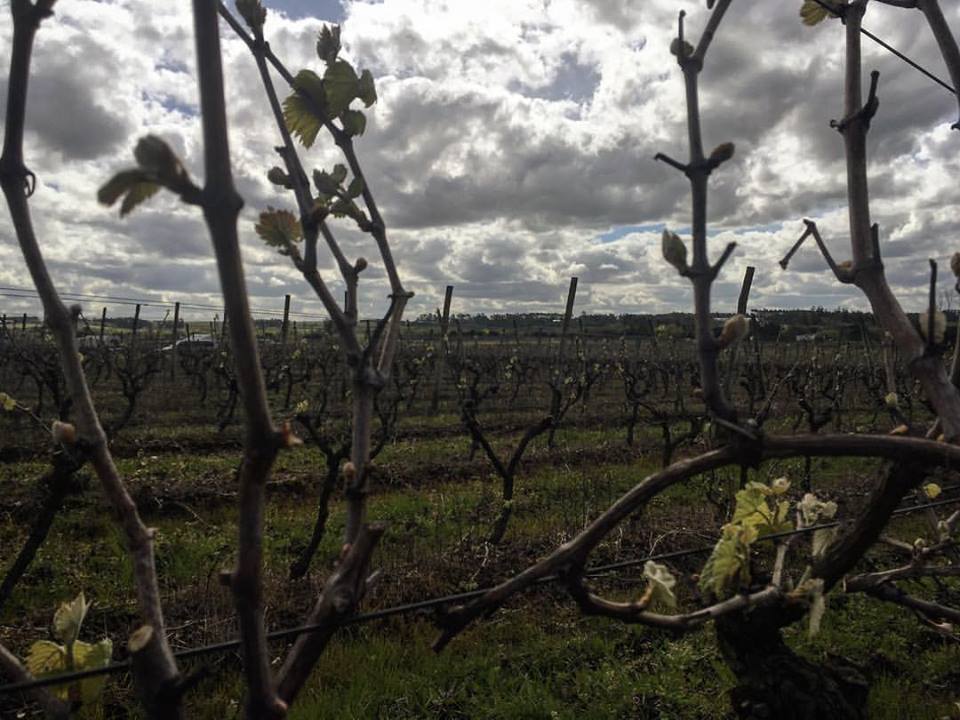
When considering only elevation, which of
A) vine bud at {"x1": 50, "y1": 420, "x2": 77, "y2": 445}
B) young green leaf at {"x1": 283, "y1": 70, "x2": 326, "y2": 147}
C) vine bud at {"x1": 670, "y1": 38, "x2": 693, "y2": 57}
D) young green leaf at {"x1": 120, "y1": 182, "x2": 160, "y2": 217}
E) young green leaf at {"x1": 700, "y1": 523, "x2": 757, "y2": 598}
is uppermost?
vine bud at {"x1": 670, "y1": 38, "x2": 693, "y2": 57}

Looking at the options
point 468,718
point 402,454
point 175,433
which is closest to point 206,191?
point 468,718

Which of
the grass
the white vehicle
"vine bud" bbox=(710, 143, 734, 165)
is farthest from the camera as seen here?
the white vehicle

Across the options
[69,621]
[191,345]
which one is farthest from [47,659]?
[191,345]

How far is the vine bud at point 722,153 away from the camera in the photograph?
775mm

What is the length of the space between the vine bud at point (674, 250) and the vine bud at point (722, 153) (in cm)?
10

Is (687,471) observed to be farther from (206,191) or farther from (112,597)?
(112,597)

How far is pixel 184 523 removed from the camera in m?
6.63

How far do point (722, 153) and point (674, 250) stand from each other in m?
0.12

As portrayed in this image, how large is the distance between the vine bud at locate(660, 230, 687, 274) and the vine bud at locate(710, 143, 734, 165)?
95mm

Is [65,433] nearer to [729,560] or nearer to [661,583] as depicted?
[661,583]

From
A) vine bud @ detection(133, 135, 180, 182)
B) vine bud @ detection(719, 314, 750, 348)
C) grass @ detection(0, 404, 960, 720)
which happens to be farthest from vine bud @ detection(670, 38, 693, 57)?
grass @ detection(0, 404, 960, 720)

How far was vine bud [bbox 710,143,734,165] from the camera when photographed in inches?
30.5

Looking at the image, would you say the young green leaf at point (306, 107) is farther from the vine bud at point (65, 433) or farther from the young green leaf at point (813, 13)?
the young green leaf at point (813, 13)

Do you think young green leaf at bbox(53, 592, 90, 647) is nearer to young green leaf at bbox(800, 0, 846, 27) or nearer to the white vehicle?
young green leaf at bbox(800, 0, 846, 27)
